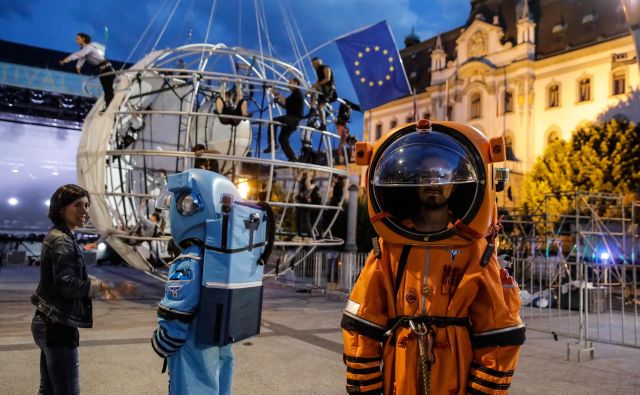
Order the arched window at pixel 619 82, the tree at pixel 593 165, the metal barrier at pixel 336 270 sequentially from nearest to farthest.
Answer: the metal barrier at pixel 336 270 → the tree at pixel 593 165 → the arched window at pixel 619 82

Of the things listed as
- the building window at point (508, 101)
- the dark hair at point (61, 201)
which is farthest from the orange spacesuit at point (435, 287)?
the building window at point (508, 101)

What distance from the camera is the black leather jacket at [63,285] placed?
302cm

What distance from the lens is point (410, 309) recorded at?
2592 mm

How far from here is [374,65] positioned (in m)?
9.59

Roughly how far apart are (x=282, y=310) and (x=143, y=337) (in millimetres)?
3190

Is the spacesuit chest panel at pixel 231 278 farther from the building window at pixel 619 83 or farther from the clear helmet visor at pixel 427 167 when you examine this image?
the building window at pixel 619 83

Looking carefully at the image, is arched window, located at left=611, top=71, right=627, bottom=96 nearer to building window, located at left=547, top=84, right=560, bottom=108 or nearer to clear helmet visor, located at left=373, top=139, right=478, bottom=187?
building window, located at left=547, top=84, right=560, bottom=108

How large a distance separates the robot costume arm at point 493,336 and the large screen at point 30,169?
1883cm

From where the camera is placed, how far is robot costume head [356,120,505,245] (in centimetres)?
260

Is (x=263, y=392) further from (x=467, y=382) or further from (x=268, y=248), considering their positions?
(x=467, y=382)

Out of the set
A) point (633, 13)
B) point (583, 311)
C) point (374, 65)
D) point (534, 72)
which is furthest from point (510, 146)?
point (633, 13)

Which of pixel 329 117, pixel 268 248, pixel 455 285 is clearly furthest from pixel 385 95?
pixel 455 285

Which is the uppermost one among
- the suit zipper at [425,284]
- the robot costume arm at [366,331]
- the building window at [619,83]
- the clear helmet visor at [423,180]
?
the building window at [619,83]

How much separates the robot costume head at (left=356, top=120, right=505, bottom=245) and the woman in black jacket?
1747mm
